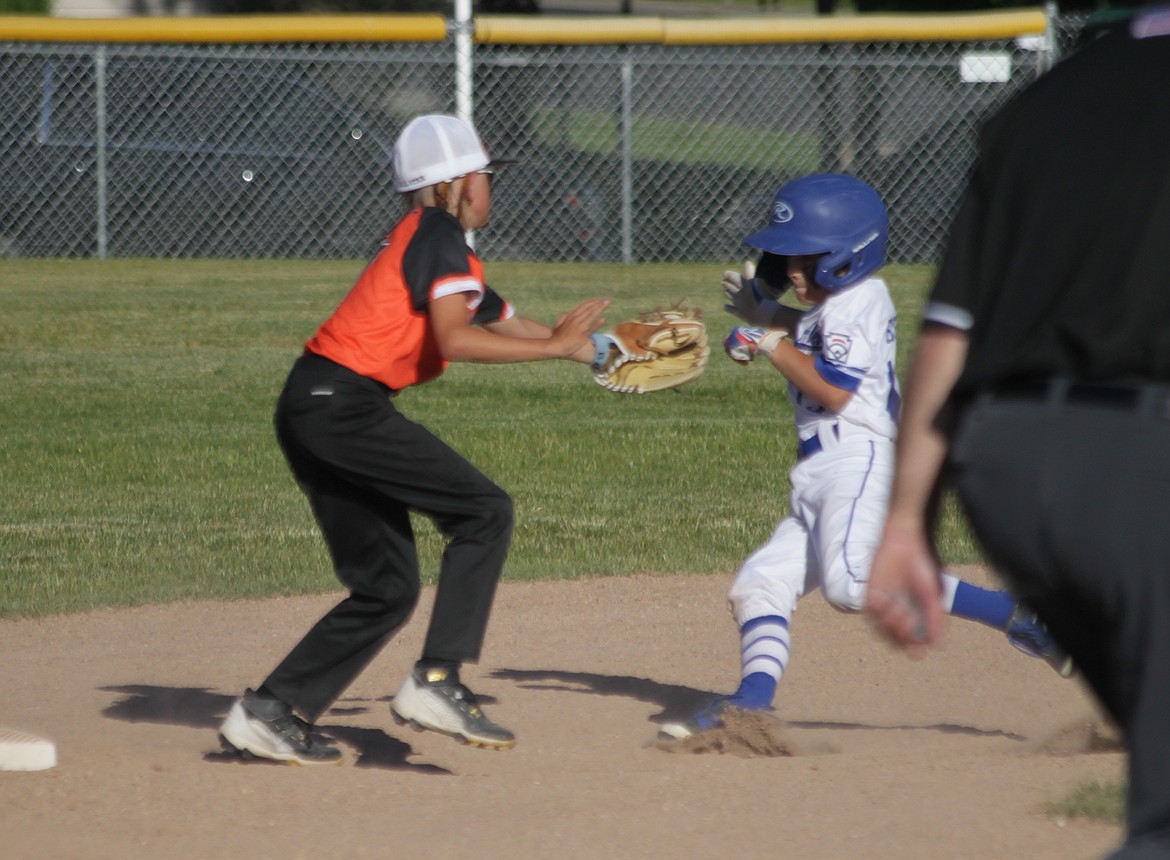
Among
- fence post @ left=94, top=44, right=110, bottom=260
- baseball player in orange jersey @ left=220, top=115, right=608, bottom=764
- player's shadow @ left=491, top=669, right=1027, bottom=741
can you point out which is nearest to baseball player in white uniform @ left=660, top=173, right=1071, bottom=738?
player's shadow @ left=491, top=669, right=1027, bottom=741

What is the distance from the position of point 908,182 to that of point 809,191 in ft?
35.2

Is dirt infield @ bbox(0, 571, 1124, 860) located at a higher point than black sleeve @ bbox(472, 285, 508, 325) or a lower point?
lower

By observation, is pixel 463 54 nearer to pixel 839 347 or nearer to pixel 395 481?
pixel 839 347

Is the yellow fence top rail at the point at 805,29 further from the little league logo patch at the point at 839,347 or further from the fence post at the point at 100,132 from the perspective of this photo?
the little league logo patch at the point at 839,347

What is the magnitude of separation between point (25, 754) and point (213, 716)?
0.77m

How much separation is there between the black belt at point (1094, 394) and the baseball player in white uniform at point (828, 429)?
2.21m

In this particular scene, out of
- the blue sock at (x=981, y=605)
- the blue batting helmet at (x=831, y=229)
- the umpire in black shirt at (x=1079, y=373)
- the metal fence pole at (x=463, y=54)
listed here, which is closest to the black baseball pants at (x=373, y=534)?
the blue batting helmet at (x=831, y=229)

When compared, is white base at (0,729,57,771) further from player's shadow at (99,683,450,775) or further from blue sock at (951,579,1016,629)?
blue sock at (951,579,1016,629)

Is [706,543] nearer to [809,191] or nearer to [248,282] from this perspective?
[809,191]

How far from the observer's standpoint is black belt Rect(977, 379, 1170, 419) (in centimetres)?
188

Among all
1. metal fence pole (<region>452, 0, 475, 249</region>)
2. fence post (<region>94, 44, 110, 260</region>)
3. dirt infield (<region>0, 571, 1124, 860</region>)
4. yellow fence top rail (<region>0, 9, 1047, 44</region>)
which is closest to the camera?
dirt infield (<region>0, 571, 1124, 860</region>)

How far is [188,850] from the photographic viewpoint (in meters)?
3.50

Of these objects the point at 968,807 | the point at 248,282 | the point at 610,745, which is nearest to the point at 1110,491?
the point at 968,807

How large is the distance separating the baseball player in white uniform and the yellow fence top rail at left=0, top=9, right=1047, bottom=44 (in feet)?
Result: 32.2
